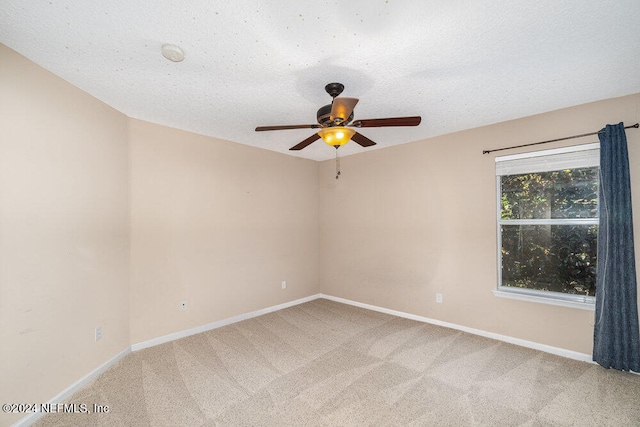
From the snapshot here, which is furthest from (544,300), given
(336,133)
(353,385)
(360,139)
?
(336,133)

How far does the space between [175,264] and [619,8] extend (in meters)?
4.33

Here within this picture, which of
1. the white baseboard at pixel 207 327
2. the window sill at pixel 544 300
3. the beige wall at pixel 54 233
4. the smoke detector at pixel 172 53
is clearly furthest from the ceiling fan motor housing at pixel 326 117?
the white baseboard at pixel 207 327

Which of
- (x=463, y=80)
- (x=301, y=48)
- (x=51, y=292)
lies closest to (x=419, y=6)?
(x=301, y=48)

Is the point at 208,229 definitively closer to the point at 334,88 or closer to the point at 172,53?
the point at 172,53

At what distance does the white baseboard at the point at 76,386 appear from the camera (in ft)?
6.36

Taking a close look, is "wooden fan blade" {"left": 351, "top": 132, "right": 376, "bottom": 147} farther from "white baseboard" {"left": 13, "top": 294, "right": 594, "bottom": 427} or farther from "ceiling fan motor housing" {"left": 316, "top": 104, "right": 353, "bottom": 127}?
"white baseboard" {"left": 13, "top": 294, "right": 594, "bottom": 427}

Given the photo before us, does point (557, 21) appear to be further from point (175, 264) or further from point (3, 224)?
point (175, 264)

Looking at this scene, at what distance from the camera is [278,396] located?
227 cm

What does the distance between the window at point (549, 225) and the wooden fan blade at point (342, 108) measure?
240cm

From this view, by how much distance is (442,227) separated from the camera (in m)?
3.80

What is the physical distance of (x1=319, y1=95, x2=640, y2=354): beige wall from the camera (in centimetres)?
292

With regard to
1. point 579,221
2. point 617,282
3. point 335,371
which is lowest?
point 335,371

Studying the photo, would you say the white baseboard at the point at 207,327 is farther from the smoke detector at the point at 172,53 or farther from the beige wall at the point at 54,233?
the smoke detector at the point at 172,53

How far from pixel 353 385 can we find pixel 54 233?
2.75 meters
